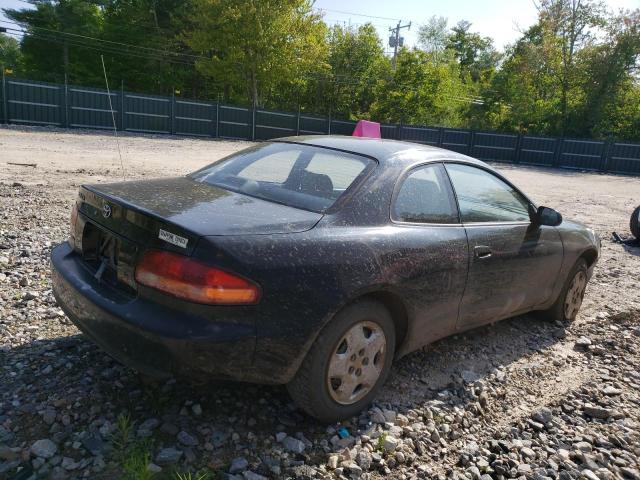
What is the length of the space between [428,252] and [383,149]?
0.77 m

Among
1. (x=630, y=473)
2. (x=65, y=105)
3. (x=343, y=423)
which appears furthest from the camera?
(x=65, y=105)

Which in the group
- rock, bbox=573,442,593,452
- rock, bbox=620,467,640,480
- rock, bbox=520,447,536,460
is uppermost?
rock, bbox=573,442,593,452

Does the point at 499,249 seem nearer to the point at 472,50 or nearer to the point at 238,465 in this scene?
the point at 238,465

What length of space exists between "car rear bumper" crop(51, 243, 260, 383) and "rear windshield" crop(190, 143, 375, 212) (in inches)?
34.7

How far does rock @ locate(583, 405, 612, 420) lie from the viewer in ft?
10.9

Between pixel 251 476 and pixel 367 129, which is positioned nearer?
pixel 251 476

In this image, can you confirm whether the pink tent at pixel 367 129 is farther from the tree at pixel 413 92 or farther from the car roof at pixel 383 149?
the car roof at pixel 383 149

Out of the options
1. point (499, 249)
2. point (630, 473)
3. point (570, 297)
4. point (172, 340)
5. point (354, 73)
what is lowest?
point (630, 473)

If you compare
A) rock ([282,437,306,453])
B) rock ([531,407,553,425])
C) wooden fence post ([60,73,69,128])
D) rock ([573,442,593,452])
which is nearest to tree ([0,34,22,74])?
wooden fence post ([60,73,69,128])

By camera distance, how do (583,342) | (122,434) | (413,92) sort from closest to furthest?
(122,434) → (583,342) → (413,92)

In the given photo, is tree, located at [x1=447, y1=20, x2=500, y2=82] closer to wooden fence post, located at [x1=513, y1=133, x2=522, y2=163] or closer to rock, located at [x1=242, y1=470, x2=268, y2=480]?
wooden fence post, located at [x1=513, y1=133, x2=522, y2=163]

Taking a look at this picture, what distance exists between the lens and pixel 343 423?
2920 millimetres

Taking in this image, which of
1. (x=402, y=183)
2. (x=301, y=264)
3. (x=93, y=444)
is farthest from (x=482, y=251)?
(x=93, y=444)

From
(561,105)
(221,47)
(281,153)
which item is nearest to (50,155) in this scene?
(281,153)
